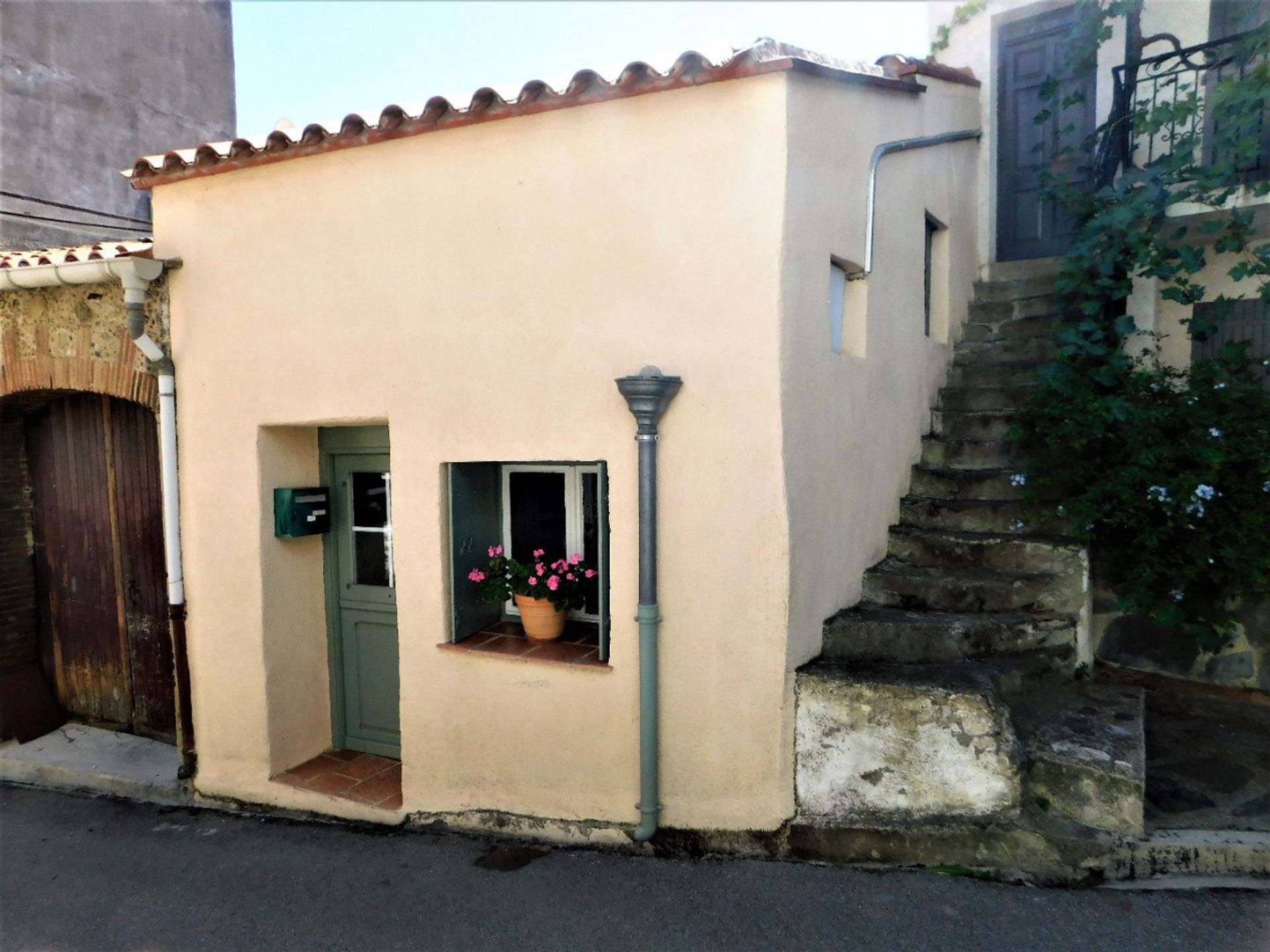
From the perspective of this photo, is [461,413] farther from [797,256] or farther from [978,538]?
[978,538]

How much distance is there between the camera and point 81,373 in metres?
4.95

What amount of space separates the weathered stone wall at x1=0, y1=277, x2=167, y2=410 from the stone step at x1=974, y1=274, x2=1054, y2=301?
6.04 m

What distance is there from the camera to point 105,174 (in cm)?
690

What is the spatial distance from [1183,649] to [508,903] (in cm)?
430

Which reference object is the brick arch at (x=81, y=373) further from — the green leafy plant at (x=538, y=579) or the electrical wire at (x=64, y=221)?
the green leafy plant at (x=538, y=579)

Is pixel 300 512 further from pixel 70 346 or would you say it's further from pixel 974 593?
pixel 974 593

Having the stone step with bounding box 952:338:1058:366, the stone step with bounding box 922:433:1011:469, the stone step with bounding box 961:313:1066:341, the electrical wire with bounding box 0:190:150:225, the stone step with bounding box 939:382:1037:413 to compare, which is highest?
the electrical wire with bounding box 0:190:150:225

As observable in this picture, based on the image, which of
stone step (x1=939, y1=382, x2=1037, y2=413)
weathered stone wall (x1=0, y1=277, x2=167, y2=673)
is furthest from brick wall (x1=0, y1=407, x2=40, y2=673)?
stone step (x1=939, y1=382, x2=1037, y2=413)

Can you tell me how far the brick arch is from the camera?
190 inches

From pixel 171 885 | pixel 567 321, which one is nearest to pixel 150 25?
pixel 567 321

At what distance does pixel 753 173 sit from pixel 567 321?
1095 mm

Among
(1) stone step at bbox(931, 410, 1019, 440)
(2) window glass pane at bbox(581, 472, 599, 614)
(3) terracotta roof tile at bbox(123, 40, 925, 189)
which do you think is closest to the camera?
(3) terracotta roof tile at bbox(123, 40, 925, 189)

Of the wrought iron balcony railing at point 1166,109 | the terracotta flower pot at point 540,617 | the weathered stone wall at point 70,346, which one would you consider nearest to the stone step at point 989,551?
the terracotta flower pot at point 540,617

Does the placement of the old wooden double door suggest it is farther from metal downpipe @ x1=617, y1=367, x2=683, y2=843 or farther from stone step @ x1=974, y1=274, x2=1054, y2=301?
stone step @ x1=974, y1=274, x2=1054, y2=301
